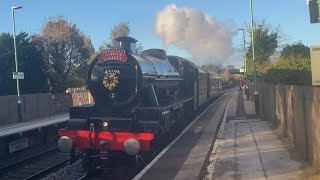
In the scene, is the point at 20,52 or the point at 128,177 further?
the point at 20,52

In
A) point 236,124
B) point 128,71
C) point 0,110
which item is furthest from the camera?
point 0,110

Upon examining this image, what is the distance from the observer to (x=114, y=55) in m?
11.0

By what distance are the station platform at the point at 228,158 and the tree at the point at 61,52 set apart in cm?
2244

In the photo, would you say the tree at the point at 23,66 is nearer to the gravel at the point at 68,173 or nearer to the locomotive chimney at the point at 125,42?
the gravel at the point at 68,173

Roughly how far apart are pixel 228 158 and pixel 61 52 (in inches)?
1119

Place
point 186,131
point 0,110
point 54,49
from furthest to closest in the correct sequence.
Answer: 1. point 54,49
2. point 0,110
3. point 186,131

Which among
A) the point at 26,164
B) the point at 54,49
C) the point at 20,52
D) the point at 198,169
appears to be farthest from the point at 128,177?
the point at 54,49

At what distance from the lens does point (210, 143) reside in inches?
501

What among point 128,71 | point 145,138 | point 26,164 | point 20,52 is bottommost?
point 26,164

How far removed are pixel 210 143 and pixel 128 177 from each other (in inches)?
140

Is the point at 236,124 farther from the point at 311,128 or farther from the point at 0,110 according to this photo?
the point at 0,110

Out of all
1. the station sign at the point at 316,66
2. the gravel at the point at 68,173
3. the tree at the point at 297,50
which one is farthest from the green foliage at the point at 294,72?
the gravel at the point at 68,173

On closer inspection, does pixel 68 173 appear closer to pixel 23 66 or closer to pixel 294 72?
pixel 294 72

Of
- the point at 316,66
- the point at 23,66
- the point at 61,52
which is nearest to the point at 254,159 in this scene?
the point at 316,66
